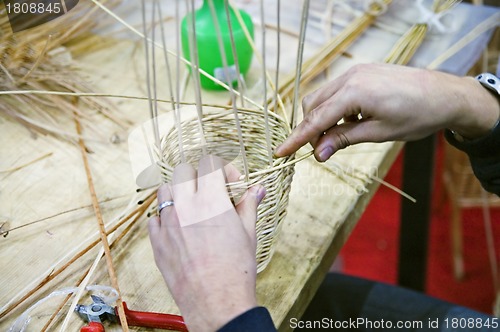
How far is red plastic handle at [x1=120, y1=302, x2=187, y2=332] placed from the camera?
2.18ft

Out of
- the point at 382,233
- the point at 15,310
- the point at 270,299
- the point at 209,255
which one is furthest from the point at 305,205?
the point at 382,233

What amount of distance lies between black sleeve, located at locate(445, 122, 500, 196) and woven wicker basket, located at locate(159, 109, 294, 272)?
332 millimetres

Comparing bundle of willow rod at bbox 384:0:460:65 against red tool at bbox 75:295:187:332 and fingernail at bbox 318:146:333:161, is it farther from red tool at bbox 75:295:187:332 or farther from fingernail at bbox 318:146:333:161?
red tool at bbox 75:295:187:332

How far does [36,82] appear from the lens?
1073mm

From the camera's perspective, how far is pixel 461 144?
0.87 metres

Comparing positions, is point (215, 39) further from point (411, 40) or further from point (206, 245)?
point (206, 245)

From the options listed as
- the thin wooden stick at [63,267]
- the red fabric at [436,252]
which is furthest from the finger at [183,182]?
the red fabric at [436,252]

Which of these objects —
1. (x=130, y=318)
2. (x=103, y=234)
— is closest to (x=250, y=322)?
(x=130, y=318)

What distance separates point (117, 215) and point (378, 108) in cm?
46

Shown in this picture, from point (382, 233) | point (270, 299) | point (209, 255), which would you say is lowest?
point (382, 233)

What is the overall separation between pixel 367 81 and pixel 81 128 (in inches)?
23.5

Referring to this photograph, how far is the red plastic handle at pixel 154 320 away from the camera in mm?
665

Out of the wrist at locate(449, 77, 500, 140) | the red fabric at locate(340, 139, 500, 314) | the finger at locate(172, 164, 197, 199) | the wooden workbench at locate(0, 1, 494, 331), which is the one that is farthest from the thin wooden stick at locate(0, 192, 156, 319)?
the red fabric at locate(340, 139, 500, 314)

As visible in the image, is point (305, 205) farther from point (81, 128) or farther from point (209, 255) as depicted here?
point (81, 128)
